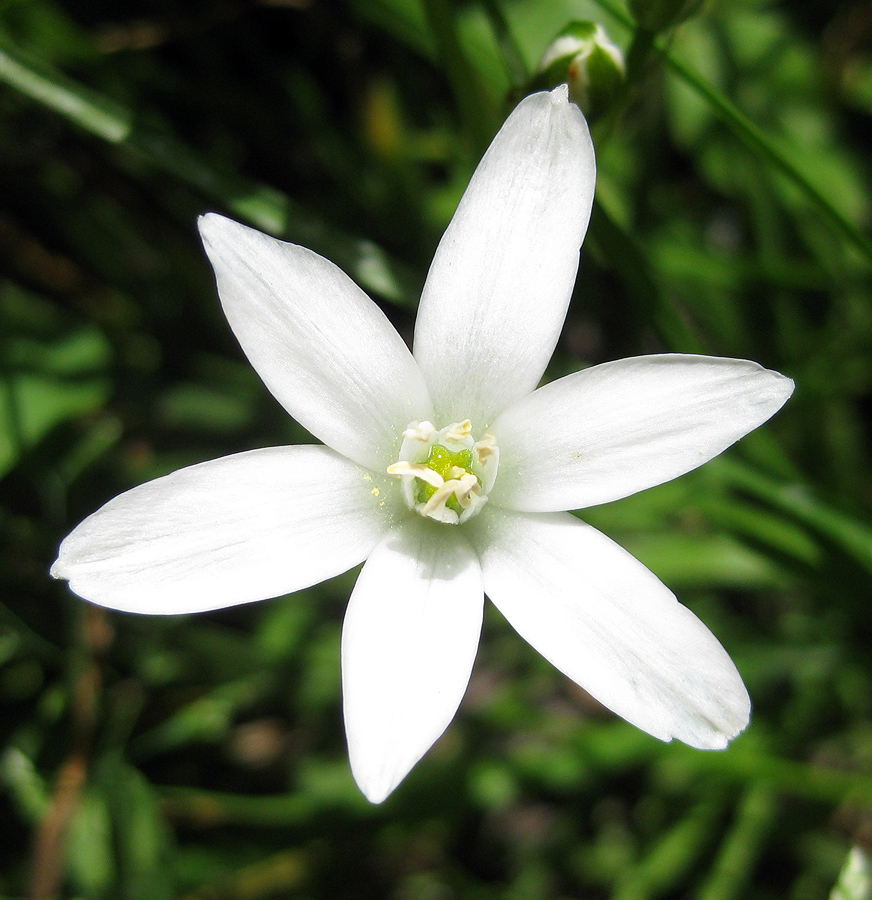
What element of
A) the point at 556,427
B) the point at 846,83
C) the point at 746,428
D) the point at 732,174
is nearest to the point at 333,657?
the point at 556,427

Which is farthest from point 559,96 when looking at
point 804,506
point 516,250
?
point 804,506

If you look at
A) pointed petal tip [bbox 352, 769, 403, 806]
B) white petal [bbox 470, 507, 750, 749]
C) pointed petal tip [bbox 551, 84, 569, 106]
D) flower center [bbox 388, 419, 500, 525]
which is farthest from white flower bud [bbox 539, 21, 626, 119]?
pointed petal tip [bbox 352, 769, 403, 806]

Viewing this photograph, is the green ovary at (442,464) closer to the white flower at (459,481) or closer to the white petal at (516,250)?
the white flower at (459,481)

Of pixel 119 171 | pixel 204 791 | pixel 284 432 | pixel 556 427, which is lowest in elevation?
pixel 204 791

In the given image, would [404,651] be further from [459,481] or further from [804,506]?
[804,506]

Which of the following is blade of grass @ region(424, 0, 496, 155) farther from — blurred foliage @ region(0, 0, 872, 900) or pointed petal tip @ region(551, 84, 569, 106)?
pointed petal tip @ region(551, 84, 569, 106)

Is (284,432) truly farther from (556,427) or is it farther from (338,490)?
(556,427)

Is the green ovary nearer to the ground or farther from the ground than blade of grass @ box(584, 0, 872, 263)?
nearer to the ground
